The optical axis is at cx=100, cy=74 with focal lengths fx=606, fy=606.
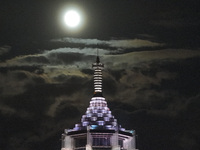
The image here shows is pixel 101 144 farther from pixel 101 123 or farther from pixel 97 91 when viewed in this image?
pixel 97 91

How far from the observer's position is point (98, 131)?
146 m

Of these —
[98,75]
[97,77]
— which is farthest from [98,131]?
[98,75]

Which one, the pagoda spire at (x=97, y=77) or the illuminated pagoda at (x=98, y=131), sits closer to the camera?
the illuminated pagoda at (x=98, y=131)

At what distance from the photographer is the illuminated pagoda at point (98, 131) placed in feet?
477

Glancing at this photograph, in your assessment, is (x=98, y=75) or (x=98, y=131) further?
(x=98, y=75)

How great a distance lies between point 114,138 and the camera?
145500 millimetres

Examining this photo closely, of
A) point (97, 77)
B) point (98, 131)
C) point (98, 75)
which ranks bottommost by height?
point (98, 131)

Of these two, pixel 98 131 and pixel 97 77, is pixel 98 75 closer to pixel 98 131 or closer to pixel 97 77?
pixel 97 77

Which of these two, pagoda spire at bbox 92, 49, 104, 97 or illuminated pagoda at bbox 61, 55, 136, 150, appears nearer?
illuminated pagoda at bbox 61, 55, 136, 150

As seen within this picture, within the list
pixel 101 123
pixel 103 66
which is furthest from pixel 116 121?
pixel 103 66

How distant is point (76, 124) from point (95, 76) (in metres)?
13.7

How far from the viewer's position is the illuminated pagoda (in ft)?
477

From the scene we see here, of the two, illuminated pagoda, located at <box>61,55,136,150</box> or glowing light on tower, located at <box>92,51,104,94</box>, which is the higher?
glowing light on tower, located at <box>92,51,104,94</box>

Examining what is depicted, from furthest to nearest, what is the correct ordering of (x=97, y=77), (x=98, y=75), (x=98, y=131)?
(x=98, y=75)
(x=97, y=77)
(x=98, y=131)
